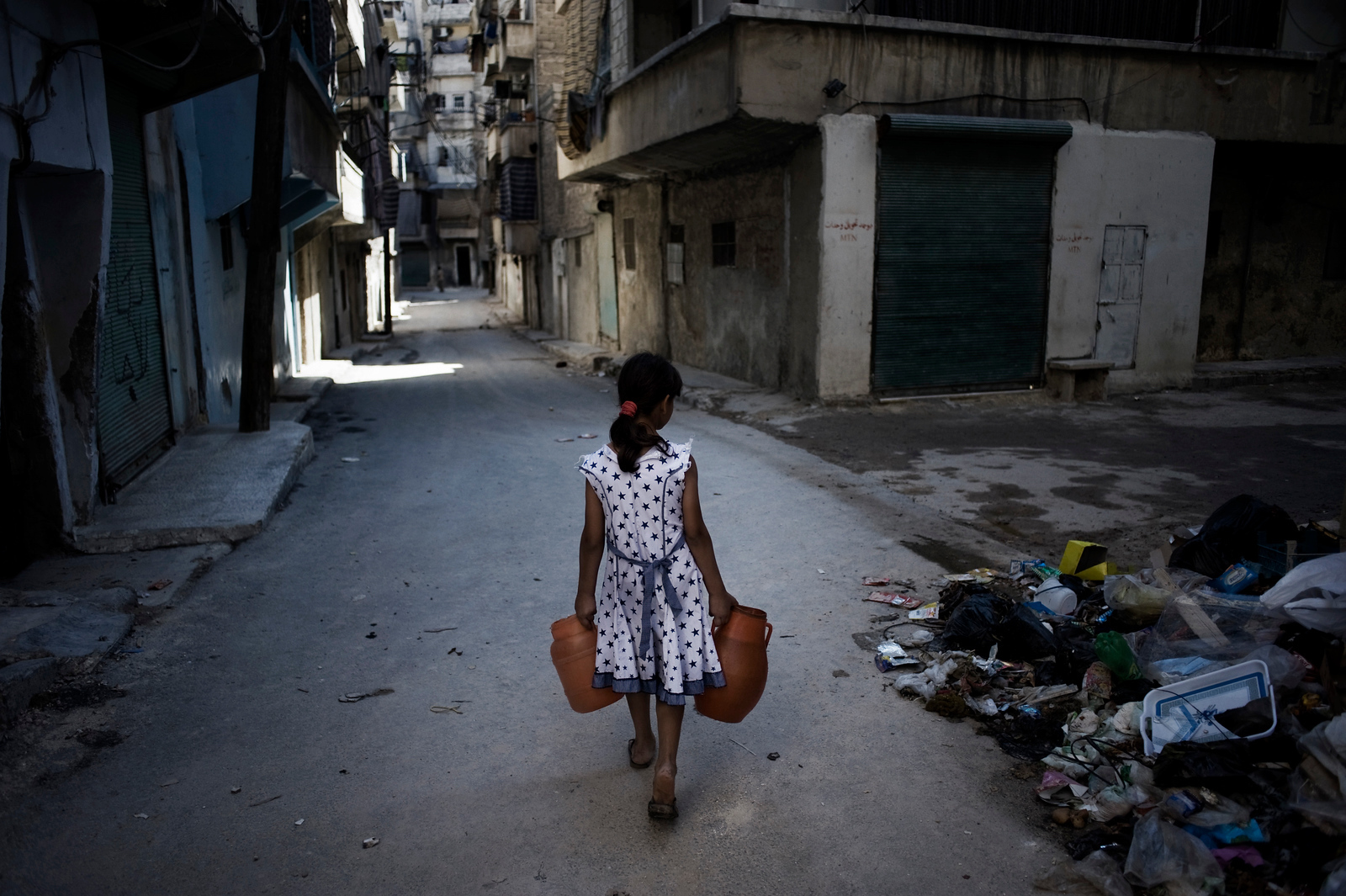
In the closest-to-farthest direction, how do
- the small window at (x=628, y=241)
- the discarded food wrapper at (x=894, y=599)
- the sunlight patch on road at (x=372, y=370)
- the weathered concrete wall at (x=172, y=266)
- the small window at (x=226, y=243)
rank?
the discarded food wrapper at (x=894, y=599) < the weathered concrete wall at (x=172, y=266) < the small window at (x=226, y=243) < the sunlight patch on road at (x=372, y=370) < the small window at (x=628, y=241)

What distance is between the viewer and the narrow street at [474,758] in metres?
2.67

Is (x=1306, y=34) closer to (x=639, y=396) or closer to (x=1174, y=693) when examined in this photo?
(x=1174, y=693)

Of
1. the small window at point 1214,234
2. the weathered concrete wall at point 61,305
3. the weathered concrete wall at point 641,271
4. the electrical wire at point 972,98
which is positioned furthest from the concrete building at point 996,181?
the weathered concrete wall at point 61,305

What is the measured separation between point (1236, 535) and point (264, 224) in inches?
314

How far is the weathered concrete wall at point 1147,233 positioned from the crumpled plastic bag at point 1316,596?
29.3 ft

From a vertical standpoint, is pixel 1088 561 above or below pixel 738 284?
below

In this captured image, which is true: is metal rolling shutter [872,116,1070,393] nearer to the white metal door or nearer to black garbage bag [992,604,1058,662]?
the white metal door

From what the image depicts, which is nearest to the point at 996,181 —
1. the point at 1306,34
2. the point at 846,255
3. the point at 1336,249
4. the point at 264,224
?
the point at 846,255

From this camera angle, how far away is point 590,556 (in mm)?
2938

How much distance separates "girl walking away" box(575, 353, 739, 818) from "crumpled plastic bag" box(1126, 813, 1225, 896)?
4.17ft

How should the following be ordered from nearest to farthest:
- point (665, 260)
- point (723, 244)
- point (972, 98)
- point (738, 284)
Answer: point (972, 98) < point (738, 284) < point (723, 244) < point (665, 260)

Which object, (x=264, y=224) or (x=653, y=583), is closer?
(x=653, y=583)

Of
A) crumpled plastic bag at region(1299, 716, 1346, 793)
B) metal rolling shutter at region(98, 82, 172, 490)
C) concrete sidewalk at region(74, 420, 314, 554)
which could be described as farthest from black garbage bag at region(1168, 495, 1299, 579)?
metal rolling shutter at region(98, 82, 172, 490)

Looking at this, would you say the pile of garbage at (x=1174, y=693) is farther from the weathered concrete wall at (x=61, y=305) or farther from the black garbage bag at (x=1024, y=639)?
the weathered concrete wall at (x=61, y=305)
